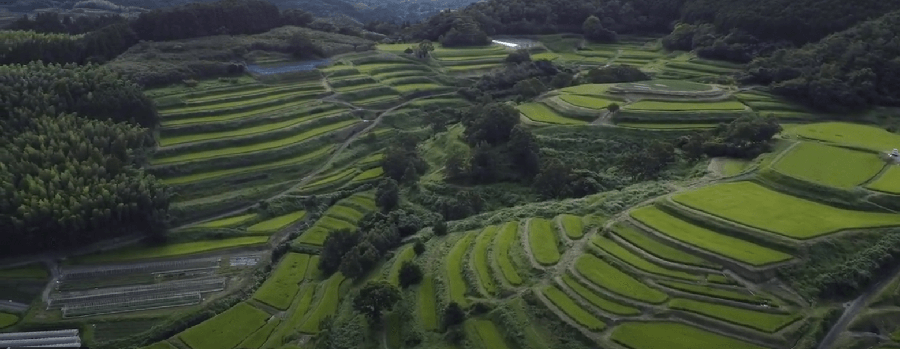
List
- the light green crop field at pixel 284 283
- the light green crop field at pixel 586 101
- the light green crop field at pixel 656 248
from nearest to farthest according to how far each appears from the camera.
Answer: the light green crop field at pixel 656 248 < the light green crop field at pixel 284 283 < the light green crop field at pixel 586 101

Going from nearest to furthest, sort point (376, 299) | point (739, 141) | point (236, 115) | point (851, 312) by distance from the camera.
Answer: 1. point (851, 312)
2. point (376, 299)
3. point (739, 141)
4. point (236, 115)

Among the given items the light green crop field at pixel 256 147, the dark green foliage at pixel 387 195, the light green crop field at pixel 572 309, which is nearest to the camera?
the light green crop field at pixel 572 309

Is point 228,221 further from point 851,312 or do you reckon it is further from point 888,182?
point 888,182

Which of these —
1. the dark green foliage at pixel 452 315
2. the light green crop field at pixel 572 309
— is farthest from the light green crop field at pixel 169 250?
the light green crop field at pixel 572 309

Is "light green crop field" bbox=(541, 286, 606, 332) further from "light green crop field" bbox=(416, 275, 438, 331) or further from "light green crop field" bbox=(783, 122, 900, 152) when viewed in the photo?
"light green crop field" bbox=(783, 122, 900, 152)

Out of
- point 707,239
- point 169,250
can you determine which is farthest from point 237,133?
point 707,239

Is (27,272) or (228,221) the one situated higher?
Result: (228,221)

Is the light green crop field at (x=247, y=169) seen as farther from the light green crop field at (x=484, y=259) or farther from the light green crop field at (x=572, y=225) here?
the light green crop field at (x=572, y=225)
